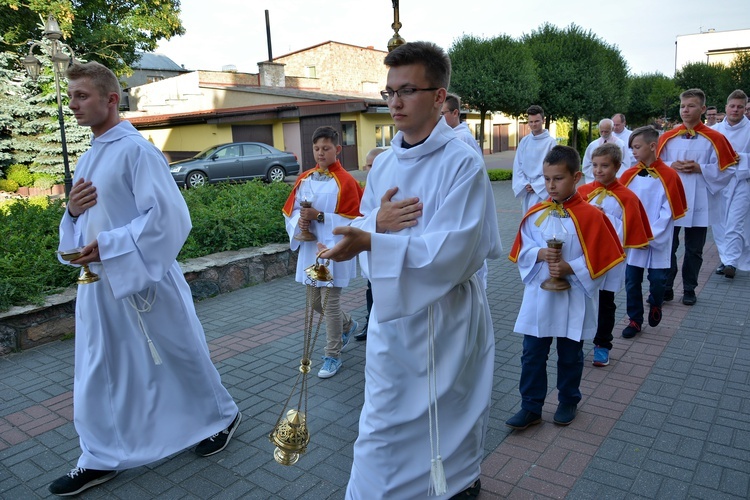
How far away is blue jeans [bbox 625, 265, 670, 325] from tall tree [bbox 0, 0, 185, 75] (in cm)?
A: 2337

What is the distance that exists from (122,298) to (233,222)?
5.29 m

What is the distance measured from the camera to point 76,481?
337cm

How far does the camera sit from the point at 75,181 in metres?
3.52

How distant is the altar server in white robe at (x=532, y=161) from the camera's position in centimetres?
823

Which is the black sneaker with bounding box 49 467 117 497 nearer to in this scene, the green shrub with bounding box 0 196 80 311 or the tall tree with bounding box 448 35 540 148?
the green shrub with bounding box 0 196 80 311

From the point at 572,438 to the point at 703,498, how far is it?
835mm

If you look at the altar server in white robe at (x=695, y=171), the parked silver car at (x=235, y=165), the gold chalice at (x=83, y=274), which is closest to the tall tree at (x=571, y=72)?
the parked silver car at (x=235, y=165)

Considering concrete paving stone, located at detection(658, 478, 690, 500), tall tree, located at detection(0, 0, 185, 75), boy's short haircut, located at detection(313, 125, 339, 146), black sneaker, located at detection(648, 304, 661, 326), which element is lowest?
concrete paving stone, located at detection(658, 478, 690, 500)

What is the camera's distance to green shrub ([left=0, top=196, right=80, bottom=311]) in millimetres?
5828

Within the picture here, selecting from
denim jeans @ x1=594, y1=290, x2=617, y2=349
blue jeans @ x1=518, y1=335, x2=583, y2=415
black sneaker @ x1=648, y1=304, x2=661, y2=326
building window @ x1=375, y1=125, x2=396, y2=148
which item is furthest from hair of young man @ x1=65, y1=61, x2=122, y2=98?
building window @ x1=375, y1=125, x2=396, y2=148

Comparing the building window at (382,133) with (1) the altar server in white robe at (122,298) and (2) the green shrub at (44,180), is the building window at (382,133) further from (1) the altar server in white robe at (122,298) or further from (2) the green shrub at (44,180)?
(1) the altar server in white robe at (122,298)

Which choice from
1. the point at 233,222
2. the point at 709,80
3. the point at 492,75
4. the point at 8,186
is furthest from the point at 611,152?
the point at 709,80

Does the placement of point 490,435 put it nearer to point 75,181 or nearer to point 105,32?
point 75,181

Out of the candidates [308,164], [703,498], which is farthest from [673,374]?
[308,164]
